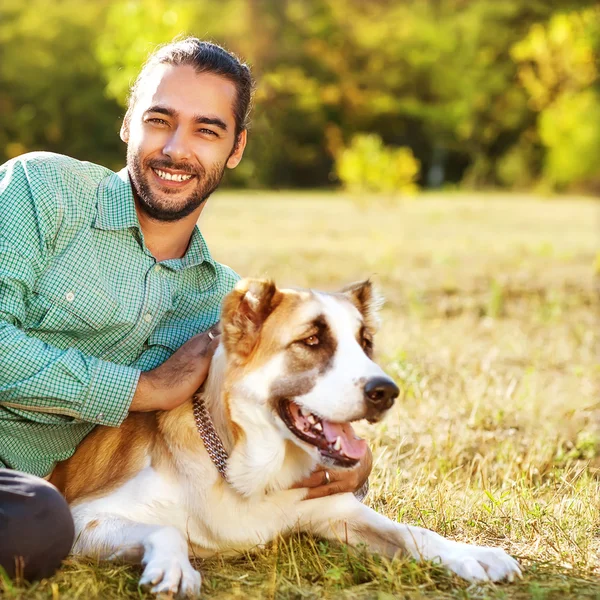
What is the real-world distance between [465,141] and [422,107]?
2.90 metres

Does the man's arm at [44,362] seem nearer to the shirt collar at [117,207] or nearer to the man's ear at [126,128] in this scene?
the shirt collar at [117,207]

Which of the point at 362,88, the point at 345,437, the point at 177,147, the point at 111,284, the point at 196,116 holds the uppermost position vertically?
the point at 362,88

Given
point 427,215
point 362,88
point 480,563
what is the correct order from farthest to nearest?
point 362,88 → point 427,215 → point 480,563

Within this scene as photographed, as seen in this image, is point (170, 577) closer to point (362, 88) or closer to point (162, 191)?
point (162, 191)

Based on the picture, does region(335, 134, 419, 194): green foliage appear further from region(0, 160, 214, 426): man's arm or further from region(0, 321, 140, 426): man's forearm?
region(0, 321, 140, 426): man's forearm

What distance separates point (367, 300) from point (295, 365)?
1.81 ft

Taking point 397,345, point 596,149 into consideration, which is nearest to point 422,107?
point 596,149

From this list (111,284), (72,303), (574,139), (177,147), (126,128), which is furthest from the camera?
(574,139)

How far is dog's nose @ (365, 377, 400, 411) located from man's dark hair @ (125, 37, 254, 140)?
61.6 inches

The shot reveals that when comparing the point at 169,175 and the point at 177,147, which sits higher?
the point at 177,147

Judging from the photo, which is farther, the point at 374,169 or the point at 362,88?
the point at 362,88

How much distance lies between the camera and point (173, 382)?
10.4 ft

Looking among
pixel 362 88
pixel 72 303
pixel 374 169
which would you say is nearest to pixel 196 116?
pixel 72 303

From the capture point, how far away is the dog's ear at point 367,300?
3332mm
